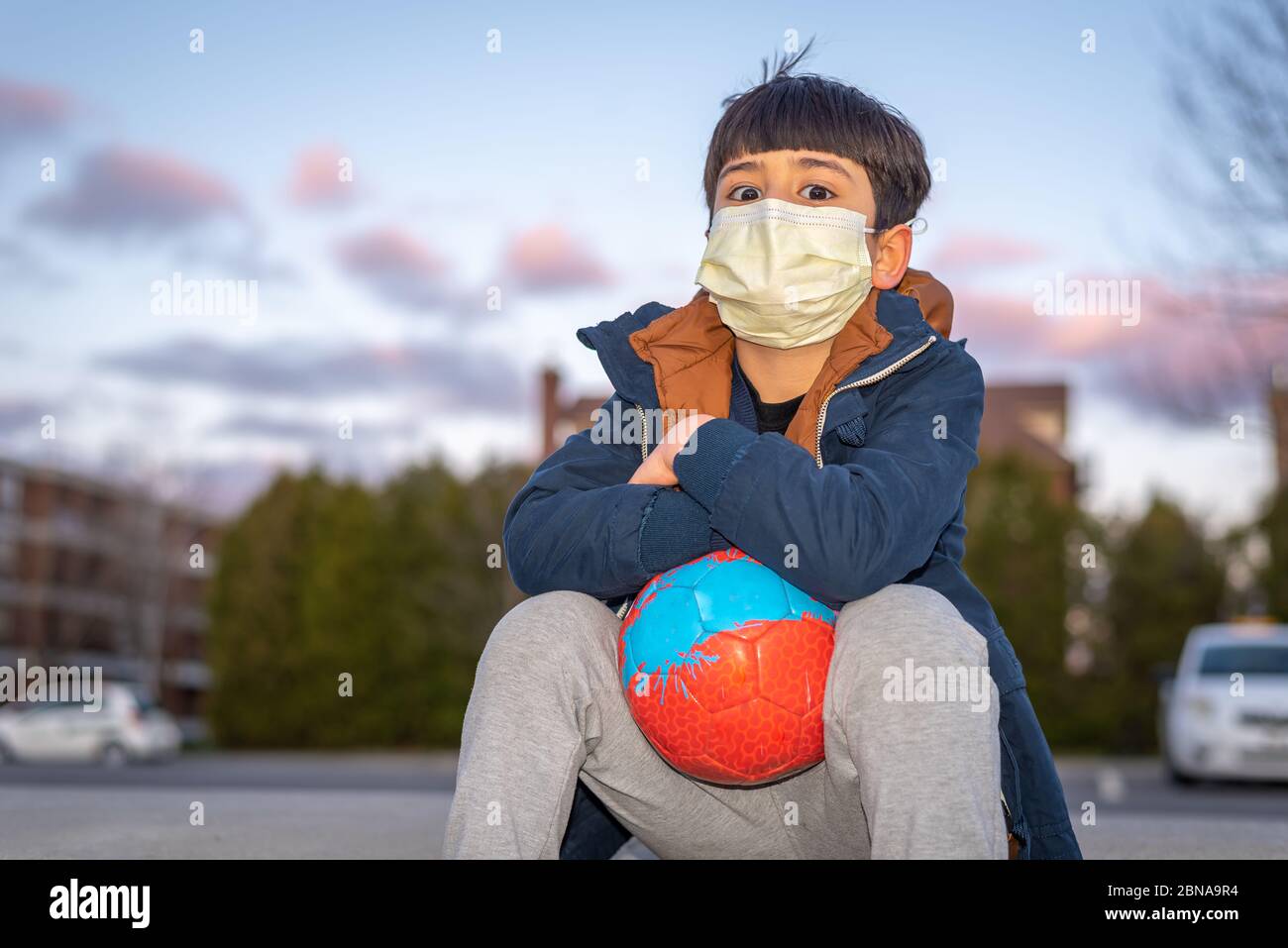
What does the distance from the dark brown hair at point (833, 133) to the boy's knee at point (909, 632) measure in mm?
1240

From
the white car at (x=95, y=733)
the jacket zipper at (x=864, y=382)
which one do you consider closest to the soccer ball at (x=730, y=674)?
the jacket zipper at (x=864, y=382)

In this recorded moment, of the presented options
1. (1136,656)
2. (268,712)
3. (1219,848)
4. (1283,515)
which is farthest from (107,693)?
(1219,848)

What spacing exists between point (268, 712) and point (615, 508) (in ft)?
88.7

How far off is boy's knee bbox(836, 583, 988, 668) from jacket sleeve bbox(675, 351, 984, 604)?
0.20 ft

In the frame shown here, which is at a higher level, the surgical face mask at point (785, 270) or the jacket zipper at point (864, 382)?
the surgical face mask at point (785, 270)

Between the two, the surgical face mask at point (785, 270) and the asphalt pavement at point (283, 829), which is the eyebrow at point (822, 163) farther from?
the asphalt pavement at point (283, 829)

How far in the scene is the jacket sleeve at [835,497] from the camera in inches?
99.9

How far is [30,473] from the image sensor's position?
6469 cm

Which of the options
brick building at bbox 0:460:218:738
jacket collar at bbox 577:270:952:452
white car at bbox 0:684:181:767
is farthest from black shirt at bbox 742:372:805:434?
brick building at bbox 0:460:218:738

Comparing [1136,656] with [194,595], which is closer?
[1136,656]

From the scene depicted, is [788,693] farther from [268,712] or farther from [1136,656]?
[268,712]

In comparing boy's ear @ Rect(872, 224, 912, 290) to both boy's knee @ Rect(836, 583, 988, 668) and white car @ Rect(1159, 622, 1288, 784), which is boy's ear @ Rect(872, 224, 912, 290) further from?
white car @ Rect(1159, 622, 1288, 784)

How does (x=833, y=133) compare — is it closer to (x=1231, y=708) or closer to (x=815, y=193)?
(x=815, y=193)
